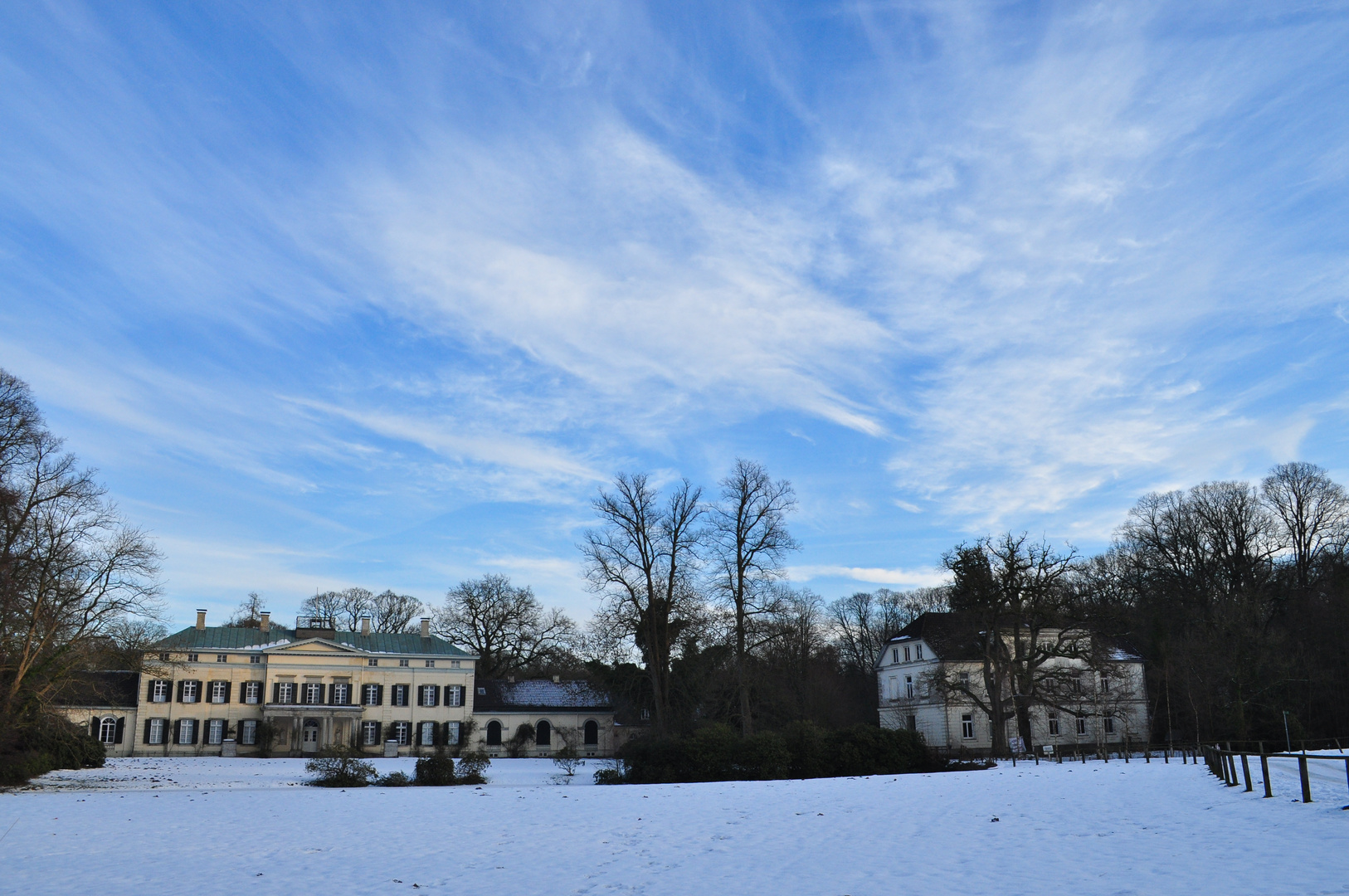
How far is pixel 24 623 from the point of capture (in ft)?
89.7

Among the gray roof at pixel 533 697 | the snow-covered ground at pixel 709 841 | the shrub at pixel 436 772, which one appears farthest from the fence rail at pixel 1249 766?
the gray roof at pixel 533 697

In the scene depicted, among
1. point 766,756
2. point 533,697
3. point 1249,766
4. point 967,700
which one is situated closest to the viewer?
point 1249,766

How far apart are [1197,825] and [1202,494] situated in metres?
51.0

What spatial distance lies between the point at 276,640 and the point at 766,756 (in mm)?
40444

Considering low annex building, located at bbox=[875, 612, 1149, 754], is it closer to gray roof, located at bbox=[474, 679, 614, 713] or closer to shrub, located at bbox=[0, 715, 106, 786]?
gray roof, located at bbox=[474, 679, 614, 713]

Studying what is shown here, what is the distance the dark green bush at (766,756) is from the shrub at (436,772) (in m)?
4.31

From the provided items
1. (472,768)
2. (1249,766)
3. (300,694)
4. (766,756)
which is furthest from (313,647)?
(1249,766)

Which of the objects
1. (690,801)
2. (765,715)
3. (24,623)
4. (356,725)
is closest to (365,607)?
(356,725)

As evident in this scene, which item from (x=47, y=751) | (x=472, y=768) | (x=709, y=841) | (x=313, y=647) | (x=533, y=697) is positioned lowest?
(x=472, y=768)

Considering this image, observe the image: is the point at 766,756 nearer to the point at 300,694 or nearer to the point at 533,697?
the point at 533,697

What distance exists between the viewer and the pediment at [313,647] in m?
55.5

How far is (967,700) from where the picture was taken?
174 feet

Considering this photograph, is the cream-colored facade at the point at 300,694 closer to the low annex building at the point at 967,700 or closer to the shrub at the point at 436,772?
the low annex building at the point at 967,700

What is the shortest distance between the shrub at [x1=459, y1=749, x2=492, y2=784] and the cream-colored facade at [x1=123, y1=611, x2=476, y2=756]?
1121 inches
